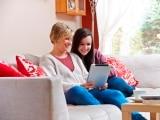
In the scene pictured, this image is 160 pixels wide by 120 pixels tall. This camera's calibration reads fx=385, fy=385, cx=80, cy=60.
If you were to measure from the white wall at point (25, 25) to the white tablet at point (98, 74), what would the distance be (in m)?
0.75

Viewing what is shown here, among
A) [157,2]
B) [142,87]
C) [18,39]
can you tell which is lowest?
[142,87]

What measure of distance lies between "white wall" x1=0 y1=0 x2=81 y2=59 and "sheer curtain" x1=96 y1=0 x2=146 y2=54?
642mm

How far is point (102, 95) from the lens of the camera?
9.71 ft

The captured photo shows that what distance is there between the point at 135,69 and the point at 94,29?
111 cm

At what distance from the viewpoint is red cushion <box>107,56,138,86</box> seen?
3.77 meters

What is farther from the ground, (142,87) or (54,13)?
(54,13)

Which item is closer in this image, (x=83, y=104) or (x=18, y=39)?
(x=83, y=104)

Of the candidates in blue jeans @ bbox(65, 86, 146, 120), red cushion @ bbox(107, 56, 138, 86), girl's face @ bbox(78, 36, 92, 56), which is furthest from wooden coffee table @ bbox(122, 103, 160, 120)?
red cushion @ bbox(107, 56, 138, 86)

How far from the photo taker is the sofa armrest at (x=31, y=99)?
212cm

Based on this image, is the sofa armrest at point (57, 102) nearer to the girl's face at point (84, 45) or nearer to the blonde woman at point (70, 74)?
the blonde woman at point (70, 74)

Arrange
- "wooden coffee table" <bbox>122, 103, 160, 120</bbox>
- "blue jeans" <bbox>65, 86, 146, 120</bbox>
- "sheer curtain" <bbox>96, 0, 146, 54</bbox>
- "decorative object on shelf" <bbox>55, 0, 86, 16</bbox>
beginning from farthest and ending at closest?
"sheer curtain" <bbox>96, 0, 146, 54</bbox>, "decorative object on shelf" <bbox>55, 0, 86, 16</bbox>, "blue jeans" <bbox>65, 86, 146, 120</bbox>, "wooden coffee table" <bbox>122, 103, 160, 120</bbox>

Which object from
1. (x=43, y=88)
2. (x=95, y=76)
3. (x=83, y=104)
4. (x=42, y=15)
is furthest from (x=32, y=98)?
(x=42, y=15)

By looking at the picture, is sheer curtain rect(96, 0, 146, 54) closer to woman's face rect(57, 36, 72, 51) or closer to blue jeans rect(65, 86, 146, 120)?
woman's face rect(57, 36, 72, 51)

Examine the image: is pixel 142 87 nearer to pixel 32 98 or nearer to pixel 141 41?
pixel 141 41
